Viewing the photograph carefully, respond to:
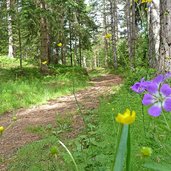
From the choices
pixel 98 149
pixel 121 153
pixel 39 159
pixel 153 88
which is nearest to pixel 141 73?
pixel 98 149

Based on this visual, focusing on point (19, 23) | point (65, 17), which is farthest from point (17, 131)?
point (65, 17)

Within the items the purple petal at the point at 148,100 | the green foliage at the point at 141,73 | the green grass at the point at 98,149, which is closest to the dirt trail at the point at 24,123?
the green grass at the point at 98,149

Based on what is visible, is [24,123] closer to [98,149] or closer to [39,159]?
[39,159]

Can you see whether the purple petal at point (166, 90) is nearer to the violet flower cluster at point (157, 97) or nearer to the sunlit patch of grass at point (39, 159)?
the violet flower cluster at point (157, 97)

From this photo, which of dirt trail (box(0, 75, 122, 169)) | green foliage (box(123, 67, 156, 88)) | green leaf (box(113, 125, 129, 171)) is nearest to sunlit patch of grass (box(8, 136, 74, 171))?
dirt trail (box(0, 75, 122, 169))

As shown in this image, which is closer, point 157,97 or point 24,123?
point 157,97

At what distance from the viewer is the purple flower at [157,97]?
991 millimetres

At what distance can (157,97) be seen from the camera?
3.52 ft

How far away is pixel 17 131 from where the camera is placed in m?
5.57

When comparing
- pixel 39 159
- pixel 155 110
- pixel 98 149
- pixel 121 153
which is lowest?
pixel 39 159

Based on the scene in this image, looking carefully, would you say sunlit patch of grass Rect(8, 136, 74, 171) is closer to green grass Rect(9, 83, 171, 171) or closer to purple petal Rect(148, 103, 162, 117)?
green grass Rect(9, 83, 171, 171)

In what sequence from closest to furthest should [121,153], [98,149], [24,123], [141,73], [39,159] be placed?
[121,153]
[98,149]
[39,159]
[141,73]
[24,123]

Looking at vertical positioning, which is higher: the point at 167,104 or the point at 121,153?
the point at 167,104

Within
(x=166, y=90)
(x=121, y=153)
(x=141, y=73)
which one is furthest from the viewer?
(x=141, y=73)
